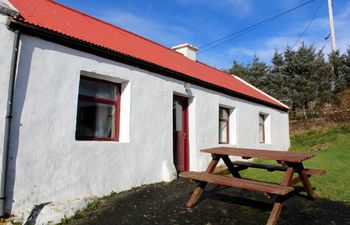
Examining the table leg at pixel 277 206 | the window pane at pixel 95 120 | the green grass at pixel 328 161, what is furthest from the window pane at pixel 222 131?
the table leg at pixel 277 206

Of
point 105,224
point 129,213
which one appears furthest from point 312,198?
point 105,224

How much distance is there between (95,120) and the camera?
23.6 feet

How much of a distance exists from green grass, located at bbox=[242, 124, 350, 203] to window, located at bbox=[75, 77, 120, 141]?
4137mm

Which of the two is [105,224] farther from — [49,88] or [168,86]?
[168,86]

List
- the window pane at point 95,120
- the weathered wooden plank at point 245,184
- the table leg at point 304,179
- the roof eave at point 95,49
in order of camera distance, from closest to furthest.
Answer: the weathered wooden plank at point 245,184
the roof eave at point 95,49
the table leg at point 304,179
the window pane at point 95,120

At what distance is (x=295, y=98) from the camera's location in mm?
26109

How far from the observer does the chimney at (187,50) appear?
14.5m

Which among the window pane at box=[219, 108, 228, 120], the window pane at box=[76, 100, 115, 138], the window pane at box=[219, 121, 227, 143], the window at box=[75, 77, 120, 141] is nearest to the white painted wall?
the window at box=[75, 77, 120, 141]

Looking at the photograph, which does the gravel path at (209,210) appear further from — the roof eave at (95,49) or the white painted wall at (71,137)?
the roof eave at (95,49)

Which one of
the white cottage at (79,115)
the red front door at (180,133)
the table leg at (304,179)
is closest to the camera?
the white cottage at (79,115)

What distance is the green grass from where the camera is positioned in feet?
23.8

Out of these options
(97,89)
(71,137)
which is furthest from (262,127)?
(71,137)

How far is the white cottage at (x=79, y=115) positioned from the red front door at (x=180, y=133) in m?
0.03

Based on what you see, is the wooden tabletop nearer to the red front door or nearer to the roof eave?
the roof eave
